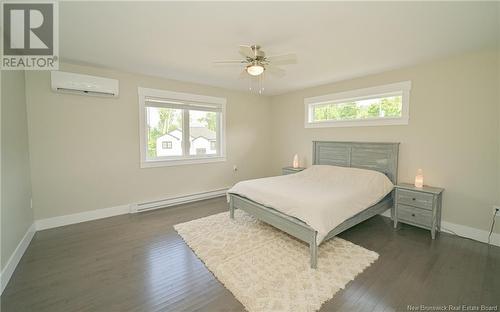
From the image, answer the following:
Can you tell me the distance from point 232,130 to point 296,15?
336cm

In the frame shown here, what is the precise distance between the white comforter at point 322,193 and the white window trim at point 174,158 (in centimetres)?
157

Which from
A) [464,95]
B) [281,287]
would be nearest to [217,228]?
[281,287]

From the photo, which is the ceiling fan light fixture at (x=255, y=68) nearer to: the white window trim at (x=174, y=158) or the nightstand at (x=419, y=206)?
the white window trim at (x=174, y=158)

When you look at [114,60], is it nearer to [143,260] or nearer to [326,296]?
[143,260]

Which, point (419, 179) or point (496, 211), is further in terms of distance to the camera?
point (419, 179)

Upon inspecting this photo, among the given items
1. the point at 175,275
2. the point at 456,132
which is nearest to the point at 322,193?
the point at 175,275

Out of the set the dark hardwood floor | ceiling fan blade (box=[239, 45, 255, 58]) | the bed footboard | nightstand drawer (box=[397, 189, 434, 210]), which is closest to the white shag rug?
the dark hardwood floor

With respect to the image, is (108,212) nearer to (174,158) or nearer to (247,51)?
(174,158)

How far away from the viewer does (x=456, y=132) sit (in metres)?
3.00

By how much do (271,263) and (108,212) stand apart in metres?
3.01

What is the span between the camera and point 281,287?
76.7 inches

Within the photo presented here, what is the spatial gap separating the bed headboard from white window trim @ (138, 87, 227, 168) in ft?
7.06

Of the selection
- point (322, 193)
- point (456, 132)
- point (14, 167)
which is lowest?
point (322, 193)

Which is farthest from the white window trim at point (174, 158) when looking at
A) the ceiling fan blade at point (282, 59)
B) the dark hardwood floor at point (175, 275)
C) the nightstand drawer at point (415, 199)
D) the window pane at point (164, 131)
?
the nightstand drawer at point (415, 199)
